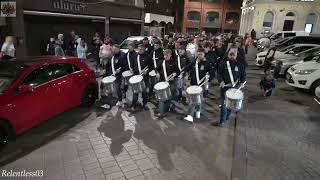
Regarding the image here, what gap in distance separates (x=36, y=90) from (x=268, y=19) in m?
44.9

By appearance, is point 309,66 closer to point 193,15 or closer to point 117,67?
point 117,67

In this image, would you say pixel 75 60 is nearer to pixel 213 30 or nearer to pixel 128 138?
pixel 128 138

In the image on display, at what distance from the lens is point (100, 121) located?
7.69 metres

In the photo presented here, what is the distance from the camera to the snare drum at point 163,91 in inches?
295

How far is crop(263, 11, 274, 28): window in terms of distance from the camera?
44.4 metres

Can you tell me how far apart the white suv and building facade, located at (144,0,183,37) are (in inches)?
732

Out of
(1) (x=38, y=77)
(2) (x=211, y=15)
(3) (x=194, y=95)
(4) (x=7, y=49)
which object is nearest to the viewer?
(1) (x=38, y=77)

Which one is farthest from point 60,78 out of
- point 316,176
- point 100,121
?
point 316,176

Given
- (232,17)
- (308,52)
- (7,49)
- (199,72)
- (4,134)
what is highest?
(232,17)

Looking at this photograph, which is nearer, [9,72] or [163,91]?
[9,72]

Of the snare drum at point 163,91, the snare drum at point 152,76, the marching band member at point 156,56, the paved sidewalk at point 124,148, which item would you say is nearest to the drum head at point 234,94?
the paved sidewalk at point 124,148

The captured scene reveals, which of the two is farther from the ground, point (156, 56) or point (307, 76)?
point (156, 56)

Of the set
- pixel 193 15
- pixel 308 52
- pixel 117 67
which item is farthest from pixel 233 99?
pixel 193 15

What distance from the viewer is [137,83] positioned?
7945 millimetres
